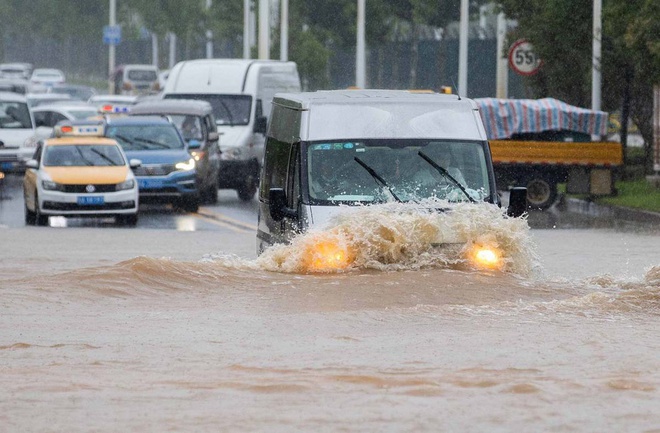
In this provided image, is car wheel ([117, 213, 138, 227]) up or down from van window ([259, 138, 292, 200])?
down

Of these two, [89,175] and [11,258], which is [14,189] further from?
[11,258]

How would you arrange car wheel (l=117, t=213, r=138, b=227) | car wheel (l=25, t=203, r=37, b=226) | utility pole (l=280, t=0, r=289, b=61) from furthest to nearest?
utility pole (l=280, t=0, r=289, b=61)
car wheel (l=25, t=203, r=37, b=226)
car wheel (l=117, t=213, r=138, b=227)

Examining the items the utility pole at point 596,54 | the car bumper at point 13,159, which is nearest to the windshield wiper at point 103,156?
the car bumper at point 13,159

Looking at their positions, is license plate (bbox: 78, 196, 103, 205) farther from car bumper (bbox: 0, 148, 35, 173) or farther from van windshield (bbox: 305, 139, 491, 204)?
van windshield (bbox: 305, 139, 491, 204)

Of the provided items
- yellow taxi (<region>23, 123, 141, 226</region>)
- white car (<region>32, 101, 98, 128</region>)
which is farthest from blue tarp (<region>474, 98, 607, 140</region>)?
white car (<region>32, 101, 98, 128</region>)

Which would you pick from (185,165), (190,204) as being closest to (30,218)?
(185,165)

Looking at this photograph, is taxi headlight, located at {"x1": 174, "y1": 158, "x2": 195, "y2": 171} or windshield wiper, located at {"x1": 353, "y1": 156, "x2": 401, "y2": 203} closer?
windshield wiper, located at {"x1": 353, "y1": 156, "x2": 401, "y2": 203}

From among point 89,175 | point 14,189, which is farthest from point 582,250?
point 14,189

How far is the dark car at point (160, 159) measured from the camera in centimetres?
2745

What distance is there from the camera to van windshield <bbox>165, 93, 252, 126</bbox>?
31.8 m

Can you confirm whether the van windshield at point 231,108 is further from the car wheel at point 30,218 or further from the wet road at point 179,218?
the car wheel at point 30,218

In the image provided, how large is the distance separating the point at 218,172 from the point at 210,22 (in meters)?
44.3

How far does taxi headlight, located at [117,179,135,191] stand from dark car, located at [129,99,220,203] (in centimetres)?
336

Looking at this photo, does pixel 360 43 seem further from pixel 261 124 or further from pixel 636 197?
pixel 636 197
